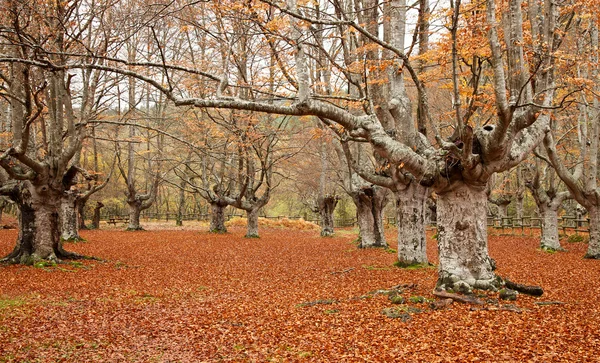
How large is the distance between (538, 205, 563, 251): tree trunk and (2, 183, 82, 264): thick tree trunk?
15.8m

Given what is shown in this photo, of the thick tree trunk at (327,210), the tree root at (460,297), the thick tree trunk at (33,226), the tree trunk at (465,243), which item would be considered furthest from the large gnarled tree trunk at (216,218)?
the tree root at (460,297)

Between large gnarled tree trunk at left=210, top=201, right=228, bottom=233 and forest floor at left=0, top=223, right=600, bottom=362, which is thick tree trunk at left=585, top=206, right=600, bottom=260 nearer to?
forest floor at left=0, top=223, right=600, bottom=362

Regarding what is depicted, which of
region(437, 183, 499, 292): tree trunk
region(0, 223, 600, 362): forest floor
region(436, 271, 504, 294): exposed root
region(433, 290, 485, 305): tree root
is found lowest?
region(0, 223, 600, 362): forest floor

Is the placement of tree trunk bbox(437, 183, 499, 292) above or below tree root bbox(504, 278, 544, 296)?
above

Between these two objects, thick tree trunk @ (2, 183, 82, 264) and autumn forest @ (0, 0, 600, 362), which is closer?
autumn forest @ (0, 0, 600, 362)

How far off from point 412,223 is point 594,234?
6.73 metres

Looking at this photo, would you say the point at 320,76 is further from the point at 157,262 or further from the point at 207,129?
the point at 157,262

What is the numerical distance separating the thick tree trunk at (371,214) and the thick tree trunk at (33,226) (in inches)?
381

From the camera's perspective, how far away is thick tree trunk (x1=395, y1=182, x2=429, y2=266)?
10094 millimetres

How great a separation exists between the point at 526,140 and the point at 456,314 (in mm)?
2947

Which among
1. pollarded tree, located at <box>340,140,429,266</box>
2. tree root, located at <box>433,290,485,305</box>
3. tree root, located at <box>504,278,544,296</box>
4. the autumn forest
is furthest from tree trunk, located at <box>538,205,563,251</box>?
tree root, located at <box>433,290,485,305</box>

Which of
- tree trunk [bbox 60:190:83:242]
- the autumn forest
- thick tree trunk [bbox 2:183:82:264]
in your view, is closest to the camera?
the autumn forest

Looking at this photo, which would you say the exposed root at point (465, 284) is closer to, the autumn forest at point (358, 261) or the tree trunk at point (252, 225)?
the autumn forest at point (358, 261)

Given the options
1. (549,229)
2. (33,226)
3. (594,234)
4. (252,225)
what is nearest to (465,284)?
(594,234)
